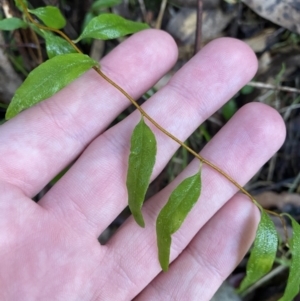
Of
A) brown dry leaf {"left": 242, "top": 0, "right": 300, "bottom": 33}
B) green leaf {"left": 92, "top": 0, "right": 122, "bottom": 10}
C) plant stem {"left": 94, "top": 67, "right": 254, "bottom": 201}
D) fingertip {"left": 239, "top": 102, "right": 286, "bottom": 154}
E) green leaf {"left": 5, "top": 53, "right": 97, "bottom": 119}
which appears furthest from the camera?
brown dry leaf {"left": 242, "top": 0, "right": 300, "bottom": 33}

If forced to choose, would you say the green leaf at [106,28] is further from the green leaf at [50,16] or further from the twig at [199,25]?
the twig at [199,25]

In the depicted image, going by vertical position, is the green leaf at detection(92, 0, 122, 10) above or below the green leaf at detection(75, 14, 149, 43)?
below

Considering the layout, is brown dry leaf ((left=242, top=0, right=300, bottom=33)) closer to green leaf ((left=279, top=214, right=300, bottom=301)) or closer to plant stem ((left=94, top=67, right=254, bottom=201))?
plant stem ((left=94, top=67, right=254, bottom=201))

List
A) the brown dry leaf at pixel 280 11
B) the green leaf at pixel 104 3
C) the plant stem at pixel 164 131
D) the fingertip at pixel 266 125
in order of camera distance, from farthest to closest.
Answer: the brown dry leaf at pixel 280 11 < the green leaf at pixel 104 3 < the fingertip at pixel 266 125 < the plant stem at pixel 164 131

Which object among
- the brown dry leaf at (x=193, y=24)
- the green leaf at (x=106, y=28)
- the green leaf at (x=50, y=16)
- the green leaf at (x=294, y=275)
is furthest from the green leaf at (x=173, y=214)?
the brown dry leaf at (x=193, y=24)

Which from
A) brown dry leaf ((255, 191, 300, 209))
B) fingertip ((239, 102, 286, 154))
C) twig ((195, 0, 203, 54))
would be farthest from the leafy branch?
brown dry leaf ((255, 191, 300, 209))

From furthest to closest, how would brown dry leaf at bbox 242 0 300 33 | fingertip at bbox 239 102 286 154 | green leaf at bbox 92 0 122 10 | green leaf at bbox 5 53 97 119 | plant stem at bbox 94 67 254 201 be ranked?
1. brown dry leaf at bbox 242 0 300 33
2. green leaf at bbox 92 0 122 10
3. fingertip at bbox 239 102 286 154
4. plant stem at bbox 94 67 254 201
5. green leaf at bbox 5 53 97 119

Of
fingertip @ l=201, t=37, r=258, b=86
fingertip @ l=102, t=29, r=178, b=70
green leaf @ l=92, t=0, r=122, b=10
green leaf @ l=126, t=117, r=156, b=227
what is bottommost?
green leaf @ l=126, t=117, r=156, b=227
